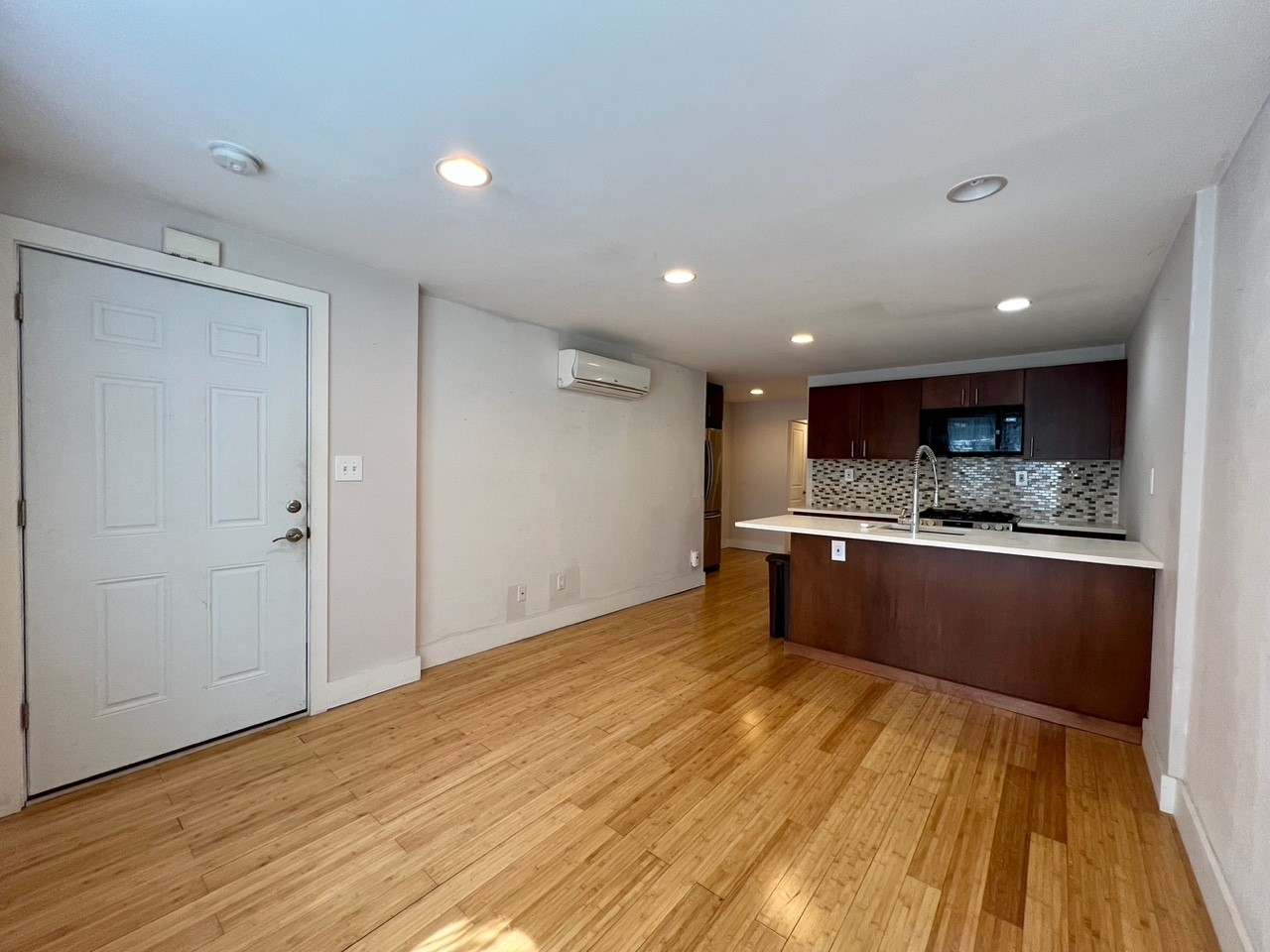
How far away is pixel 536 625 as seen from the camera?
3900mm

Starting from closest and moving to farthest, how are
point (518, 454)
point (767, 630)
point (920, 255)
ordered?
point (920, 255)
point (518, 454)
point (767, 630)

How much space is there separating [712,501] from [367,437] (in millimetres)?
4147

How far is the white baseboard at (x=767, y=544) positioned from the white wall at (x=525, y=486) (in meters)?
3.01

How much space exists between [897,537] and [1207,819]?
5.38ft

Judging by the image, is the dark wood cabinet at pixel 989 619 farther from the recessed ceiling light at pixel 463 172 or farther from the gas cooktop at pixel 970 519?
the recessed ceiling light at pixel 463 172

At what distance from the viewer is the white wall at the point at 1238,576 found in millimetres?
1270

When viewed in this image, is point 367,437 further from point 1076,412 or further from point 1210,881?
point 1076,412

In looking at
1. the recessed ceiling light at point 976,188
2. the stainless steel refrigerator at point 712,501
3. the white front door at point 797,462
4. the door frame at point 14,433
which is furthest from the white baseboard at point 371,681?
the white front door at point 797,462

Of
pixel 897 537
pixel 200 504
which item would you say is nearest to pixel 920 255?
pixel 897 537

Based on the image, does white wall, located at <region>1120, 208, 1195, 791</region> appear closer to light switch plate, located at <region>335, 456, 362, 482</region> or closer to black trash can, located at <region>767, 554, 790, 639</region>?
black trash can, located at <region>767, 554, 790, 639</region>

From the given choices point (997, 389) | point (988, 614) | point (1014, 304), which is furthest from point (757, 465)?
point (988, 614)

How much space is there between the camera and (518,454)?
3771 millimetres

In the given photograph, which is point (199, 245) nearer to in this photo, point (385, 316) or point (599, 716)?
point (385, 316)

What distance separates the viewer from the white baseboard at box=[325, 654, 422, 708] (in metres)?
2.70
